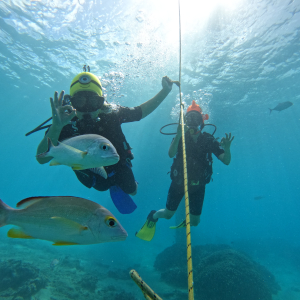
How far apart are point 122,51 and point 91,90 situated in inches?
550

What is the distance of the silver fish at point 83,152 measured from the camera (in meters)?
1.54

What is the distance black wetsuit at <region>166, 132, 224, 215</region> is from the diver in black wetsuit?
1966 mm

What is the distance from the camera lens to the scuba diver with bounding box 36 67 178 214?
2143mm

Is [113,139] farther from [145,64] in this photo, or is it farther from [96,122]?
[145,64]

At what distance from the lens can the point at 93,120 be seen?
295 centimetres

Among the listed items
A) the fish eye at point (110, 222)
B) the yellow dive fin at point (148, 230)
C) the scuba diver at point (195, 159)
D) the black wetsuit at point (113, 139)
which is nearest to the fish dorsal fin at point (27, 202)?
the fish eye at point (110, 222)

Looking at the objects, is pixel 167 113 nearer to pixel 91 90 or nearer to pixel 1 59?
pixel 1 59

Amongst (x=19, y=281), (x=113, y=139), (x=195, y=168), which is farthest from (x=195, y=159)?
(x=19, y=281)

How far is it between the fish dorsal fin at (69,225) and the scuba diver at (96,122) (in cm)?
74

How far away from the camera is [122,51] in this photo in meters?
14.6

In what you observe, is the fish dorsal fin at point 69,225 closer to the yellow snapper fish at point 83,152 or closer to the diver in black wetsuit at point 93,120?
the yellow snapper fish at point 83,152

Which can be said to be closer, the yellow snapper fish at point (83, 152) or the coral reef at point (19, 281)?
→ the yellow snapper fish at point (83, 152)

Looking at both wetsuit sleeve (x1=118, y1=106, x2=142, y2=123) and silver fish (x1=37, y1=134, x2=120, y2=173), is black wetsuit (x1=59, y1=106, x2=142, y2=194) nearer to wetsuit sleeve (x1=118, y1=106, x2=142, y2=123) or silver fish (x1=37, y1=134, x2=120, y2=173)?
wetsuit sleeve (x1=118, y1=106, x2=142, y2=123)

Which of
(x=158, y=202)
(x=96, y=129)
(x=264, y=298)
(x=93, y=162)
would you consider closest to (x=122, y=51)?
(x=96, y=129)
